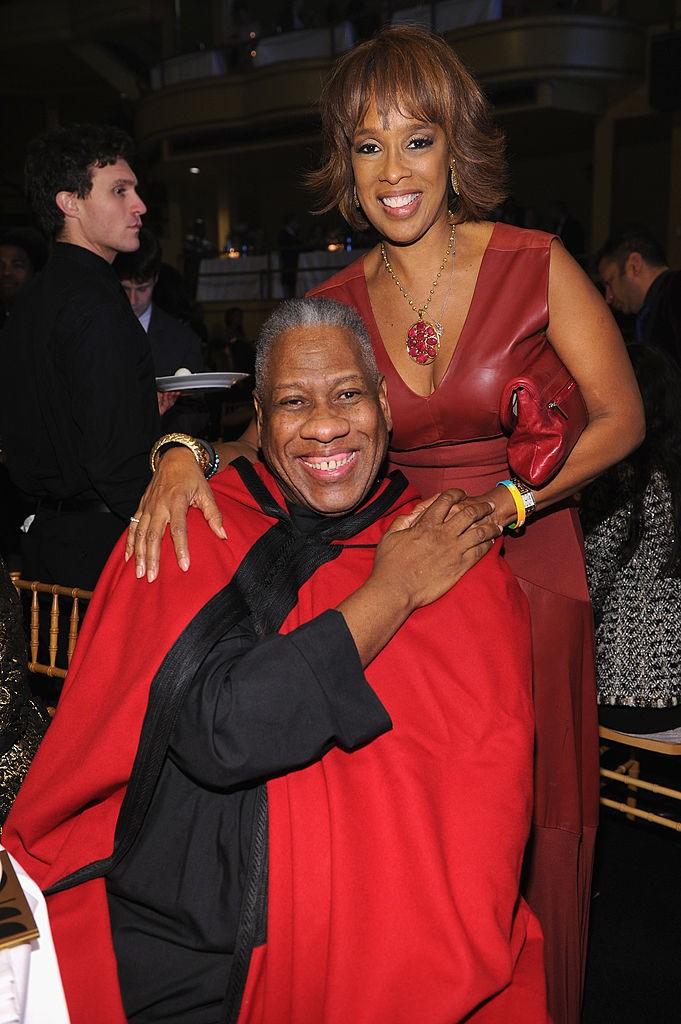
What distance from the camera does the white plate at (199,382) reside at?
3.01m

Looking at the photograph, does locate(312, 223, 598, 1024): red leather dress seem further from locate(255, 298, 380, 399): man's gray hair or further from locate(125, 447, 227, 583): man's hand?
locate(125, 447, 227, 583): man's hand

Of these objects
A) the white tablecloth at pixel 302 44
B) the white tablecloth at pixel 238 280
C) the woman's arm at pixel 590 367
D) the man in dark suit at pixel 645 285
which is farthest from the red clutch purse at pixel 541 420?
the white tablecloth at pixel 302 44

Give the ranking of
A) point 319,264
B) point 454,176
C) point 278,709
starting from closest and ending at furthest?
point 278,709
point 454,176
point 319,264

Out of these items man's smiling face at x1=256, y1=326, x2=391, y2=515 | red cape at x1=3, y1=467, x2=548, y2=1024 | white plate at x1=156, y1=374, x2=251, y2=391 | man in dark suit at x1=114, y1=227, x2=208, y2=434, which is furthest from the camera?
man in dark suit at x1=114, y1=227, x2=208, y2=434

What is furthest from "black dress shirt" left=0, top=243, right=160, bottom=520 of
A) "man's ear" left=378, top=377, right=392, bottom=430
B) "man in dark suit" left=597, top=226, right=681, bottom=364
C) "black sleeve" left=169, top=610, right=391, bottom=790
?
"man in dark suit" left=597, top=226, right=681, bottom=364

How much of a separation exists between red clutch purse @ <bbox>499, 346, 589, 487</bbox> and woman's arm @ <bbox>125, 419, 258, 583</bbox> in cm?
56

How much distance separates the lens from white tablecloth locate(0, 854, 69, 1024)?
1.03 m

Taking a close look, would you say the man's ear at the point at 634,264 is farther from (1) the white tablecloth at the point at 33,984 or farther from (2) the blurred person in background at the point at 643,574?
(1) the white tablecloth at the point at 33,984

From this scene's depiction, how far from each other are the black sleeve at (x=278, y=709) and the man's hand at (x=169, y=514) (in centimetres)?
20

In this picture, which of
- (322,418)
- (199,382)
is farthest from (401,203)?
(199,382)

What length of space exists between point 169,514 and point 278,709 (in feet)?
1.22

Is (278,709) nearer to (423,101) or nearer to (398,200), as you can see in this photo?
Answer: (398,200)

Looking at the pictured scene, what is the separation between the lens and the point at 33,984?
43.8 inches

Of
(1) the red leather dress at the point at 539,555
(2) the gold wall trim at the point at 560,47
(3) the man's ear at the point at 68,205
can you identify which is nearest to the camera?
(1) the red leather dress at the point at 539,555
